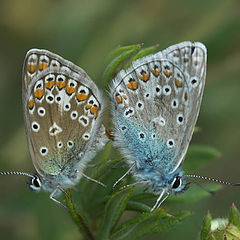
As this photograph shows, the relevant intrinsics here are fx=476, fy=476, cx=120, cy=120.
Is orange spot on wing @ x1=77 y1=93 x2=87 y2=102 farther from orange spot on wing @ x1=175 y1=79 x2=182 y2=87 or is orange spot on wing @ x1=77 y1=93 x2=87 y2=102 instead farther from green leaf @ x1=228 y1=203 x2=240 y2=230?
green leaf @ x1=228 y1=203 x2=240 y2=230

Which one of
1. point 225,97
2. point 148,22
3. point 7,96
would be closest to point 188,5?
point 148,22

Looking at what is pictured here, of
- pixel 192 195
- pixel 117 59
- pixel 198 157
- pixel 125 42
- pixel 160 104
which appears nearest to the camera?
pixel 117 59

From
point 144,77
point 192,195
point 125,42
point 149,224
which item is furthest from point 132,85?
point 125,42

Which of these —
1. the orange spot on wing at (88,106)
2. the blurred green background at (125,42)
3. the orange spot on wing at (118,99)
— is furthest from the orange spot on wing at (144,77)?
the blurred green background at (125,42)

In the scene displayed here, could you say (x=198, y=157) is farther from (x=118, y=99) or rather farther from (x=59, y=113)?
(x=59, y=113)

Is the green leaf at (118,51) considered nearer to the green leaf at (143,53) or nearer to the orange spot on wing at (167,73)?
the green leaf at (143,53)

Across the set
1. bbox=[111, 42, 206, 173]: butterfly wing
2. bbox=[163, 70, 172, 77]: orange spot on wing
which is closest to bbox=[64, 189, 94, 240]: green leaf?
bbox=[111, 42, 206, 173]: butterfly wing

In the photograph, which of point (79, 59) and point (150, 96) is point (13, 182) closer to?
point (79, 59)
